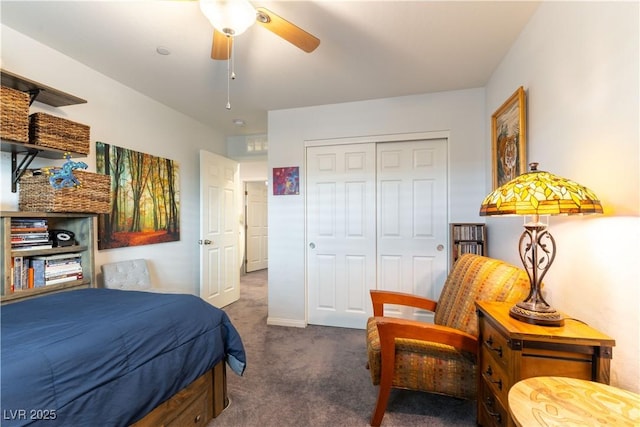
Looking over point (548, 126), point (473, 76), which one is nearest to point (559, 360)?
point (548, 126)

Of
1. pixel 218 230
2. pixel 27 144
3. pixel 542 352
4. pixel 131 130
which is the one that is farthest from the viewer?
pixel 218 230

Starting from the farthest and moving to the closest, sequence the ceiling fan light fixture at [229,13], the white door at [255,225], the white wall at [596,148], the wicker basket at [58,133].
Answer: the white door at [255,225]
the wicker basket at [58,133]
the ceiling fan light fixture at [229,13]
the white wall at [596,148]

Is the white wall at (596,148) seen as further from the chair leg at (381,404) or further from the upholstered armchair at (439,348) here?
the chair leg at (381,404)

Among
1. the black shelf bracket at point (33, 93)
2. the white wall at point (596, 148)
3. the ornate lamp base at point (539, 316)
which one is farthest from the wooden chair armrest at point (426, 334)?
the black shelf bracket at point (33, 93)

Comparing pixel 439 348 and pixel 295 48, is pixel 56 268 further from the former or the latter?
pixel 439 348

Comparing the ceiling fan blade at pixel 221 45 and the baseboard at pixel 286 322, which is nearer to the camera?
the ceiling fan blade at pixel 221 45

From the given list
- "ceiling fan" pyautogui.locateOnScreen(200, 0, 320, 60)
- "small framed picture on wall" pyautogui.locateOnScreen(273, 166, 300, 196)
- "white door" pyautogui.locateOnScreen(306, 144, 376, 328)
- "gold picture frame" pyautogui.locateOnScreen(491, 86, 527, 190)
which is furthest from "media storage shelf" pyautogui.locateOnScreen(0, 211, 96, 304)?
"gold picture frame" pyautogui.locateOnScreen(491, 86, 527, 190)

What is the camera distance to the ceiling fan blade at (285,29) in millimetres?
1325

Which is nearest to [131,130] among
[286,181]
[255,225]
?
[286,181]

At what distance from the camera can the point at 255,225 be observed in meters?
6.30

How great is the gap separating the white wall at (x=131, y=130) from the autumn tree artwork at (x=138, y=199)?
0.07 meters

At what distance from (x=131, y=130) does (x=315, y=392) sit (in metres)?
2.81

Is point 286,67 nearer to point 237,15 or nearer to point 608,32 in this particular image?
point 237,15

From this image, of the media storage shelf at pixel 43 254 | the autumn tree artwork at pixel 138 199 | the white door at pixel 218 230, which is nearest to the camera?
the media storage shelf at pixel 43 254
